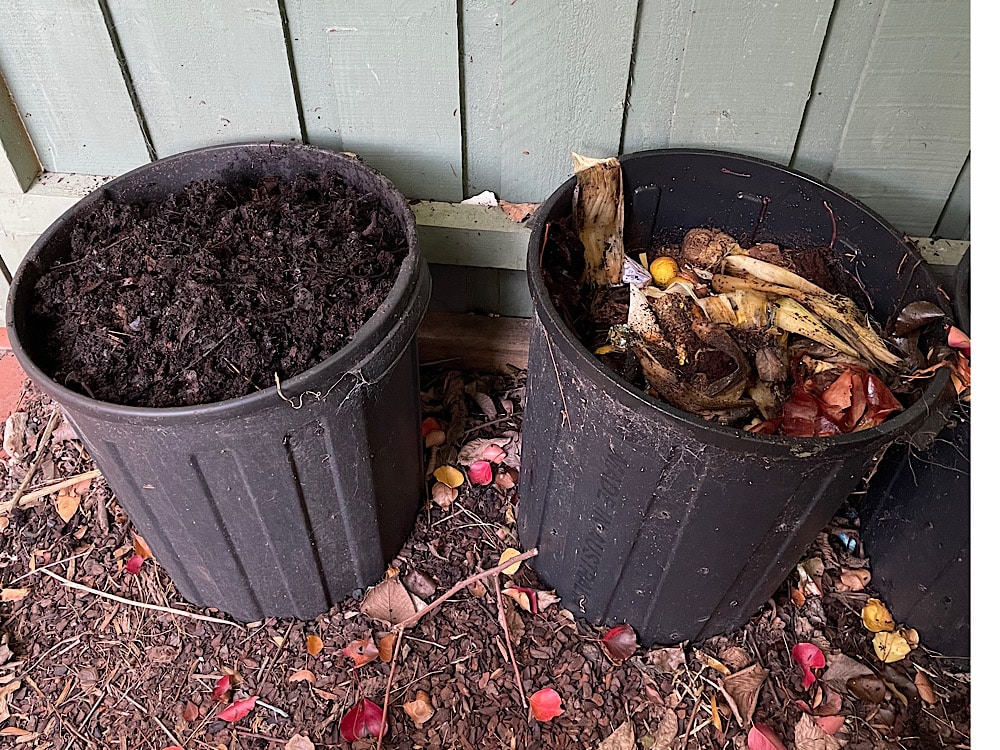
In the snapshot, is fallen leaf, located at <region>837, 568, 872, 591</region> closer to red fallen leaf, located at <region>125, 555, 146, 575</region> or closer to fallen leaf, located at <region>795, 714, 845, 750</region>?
fallen leaf, located at <region>795, 714, 845, 750</region>

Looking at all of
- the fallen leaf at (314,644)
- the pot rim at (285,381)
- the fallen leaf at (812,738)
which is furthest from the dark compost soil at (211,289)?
the fallen leaf at (812,738)

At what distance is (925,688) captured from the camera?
149cm

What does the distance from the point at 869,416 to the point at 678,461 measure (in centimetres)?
33

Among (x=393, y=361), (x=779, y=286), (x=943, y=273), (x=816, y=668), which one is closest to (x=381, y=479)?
(x=393, y=361)

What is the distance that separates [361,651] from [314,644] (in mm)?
96

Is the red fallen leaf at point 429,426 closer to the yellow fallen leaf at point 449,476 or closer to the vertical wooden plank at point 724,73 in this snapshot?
the yellow fallen leaf at point 449,476

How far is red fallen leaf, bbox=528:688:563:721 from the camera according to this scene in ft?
4.76

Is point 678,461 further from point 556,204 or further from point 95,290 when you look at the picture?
point 95,290

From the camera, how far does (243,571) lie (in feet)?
4.58

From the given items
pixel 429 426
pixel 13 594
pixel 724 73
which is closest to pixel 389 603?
pixel 429 426

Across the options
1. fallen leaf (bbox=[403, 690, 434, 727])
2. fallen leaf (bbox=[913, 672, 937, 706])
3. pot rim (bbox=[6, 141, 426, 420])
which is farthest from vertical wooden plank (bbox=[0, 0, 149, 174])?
fallen leaf (bbox=[913, 672, 937, 706])

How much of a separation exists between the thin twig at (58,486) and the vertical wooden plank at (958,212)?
188 cm

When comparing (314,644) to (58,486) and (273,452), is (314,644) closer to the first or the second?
(273,452)

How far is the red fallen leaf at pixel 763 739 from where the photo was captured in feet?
4.61
